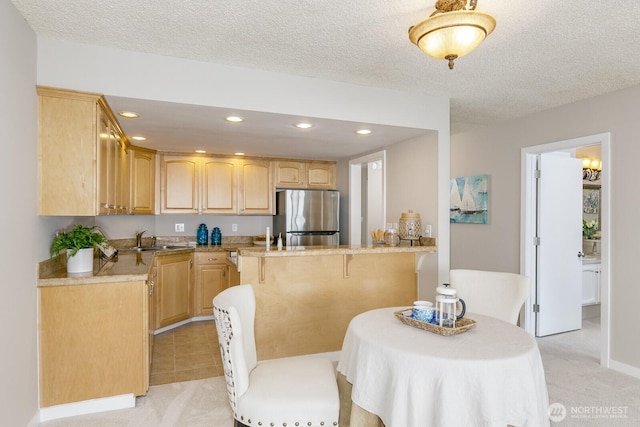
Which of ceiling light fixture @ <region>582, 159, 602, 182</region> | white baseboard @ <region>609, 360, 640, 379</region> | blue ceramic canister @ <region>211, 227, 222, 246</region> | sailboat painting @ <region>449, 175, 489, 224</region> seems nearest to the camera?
white baseboard @ <region>609, 360, 640, 379</region>

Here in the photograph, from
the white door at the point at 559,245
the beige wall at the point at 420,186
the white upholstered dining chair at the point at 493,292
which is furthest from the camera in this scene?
the white door at the point at 559,245

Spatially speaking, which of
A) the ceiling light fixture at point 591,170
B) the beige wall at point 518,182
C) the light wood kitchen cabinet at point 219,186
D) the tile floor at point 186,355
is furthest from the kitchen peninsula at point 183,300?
the ceiling light fixture at point 591,170

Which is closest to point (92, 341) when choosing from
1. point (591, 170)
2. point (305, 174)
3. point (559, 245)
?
point (305, 174)

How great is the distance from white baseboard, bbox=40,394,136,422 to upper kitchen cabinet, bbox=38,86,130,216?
123 centimetres

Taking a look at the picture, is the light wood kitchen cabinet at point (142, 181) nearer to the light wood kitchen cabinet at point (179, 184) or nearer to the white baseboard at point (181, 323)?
the light wood kitchen cabinet at point (179, 184)

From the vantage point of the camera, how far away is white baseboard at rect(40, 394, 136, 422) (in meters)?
2.40

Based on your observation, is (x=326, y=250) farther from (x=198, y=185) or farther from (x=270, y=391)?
(x=198, y=185)

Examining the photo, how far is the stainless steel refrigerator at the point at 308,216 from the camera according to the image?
509 cm

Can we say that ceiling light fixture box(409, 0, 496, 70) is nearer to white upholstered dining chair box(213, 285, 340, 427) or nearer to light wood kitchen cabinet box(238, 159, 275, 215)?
white upholstered dining chair box(213, 285, 340, 427)

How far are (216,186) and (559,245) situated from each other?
4185mm

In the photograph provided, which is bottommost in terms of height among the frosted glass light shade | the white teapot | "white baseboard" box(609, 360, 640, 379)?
"white baseboard" box(609, 360, 640, 379)

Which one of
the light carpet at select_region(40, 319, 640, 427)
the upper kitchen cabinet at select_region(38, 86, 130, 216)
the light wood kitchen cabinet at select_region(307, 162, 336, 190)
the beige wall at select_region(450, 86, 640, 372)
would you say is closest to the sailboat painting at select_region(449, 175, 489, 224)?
the beige wall at select_region(450, 86, 640, 372)

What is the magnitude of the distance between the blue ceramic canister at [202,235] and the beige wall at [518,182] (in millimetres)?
3348

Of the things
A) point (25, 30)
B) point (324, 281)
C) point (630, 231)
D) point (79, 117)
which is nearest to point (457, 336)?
point (324, 281)
